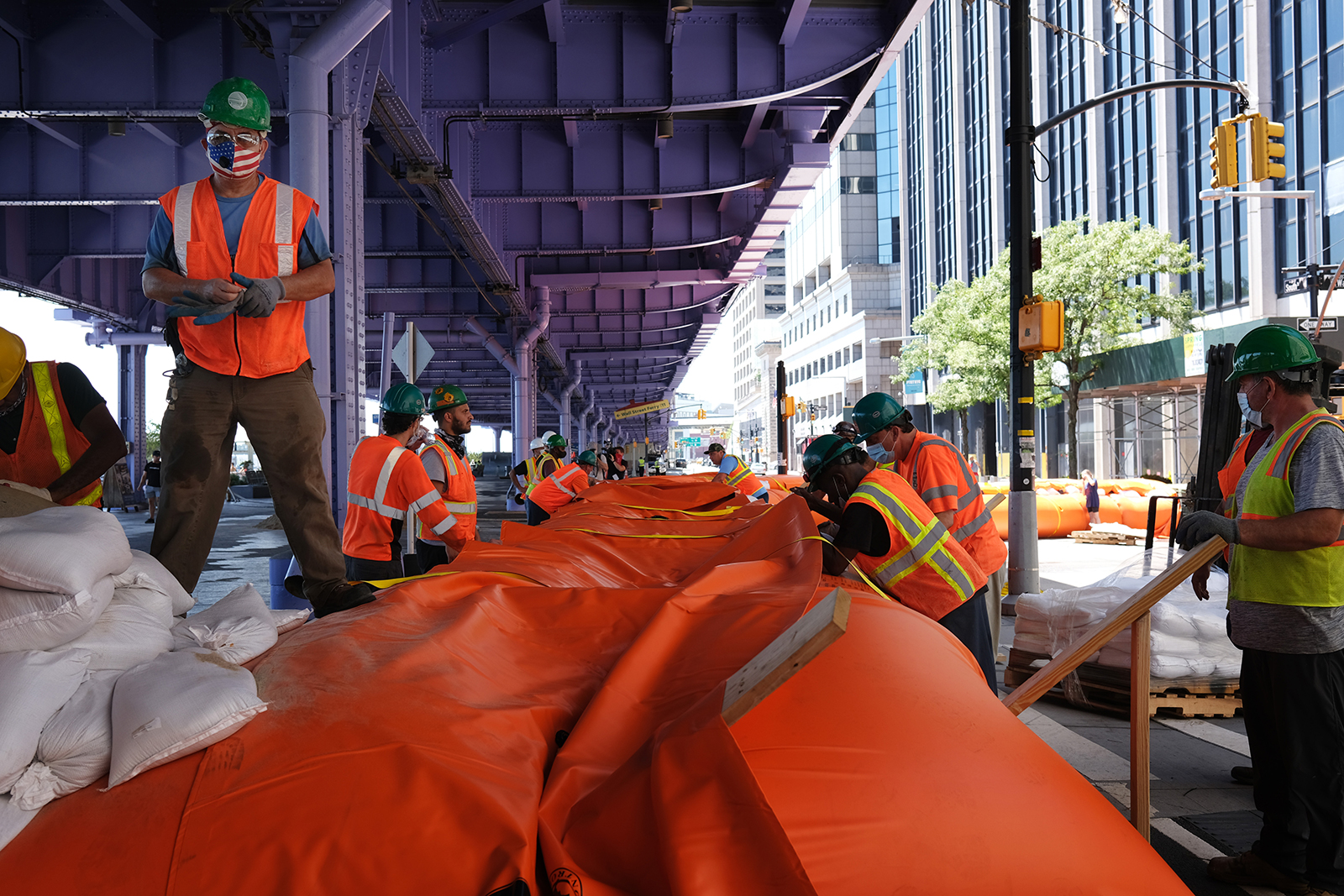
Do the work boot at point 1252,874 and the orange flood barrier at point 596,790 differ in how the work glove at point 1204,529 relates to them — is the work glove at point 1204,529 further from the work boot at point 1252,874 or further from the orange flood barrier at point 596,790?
the orange flood barrier at point 596,790

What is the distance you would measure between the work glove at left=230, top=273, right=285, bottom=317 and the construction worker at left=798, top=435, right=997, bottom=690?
2.48 metres

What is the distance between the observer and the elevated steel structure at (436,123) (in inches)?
277

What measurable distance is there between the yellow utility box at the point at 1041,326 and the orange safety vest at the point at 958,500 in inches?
153

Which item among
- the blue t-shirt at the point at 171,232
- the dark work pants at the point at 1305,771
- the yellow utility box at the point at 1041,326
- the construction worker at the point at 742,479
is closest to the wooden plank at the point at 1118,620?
the dark work pants at the point at 1305,771

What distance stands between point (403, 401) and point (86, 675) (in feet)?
12.8

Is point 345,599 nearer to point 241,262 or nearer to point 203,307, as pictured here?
point 203,307

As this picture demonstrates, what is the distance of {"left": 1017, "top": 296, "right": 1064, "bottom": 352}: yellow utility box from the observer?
8812 millimetres

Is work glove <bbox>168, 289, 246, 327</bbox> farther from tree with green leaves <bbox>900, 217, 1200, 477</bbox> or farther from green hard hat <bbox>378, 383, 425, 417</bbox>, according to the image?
tree with green leaves <bbox>900, 217, 1200, 477</bbox>

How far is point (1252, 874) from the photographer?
10.6ft

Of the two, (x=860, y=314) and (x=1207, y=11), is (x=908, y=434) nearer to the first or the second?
(x=1207, y=11)

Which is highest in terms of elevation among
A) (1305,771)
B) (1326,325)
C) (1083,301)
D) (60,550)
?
(1083,301)

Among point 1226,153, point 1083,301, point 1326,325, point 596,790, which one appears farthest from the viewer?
point 1083,301

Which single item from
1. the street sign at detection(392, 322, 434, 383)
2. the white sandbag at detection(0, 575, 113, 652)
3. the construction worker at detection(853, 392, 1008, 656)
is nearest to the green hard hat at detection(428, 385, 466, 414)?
the street sign at detection(392, 322, 434, 383)

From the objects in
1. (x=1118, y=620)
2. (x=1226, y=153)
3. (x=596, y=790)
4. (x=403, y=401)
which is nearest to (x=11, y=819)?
(x=596, y=790)
